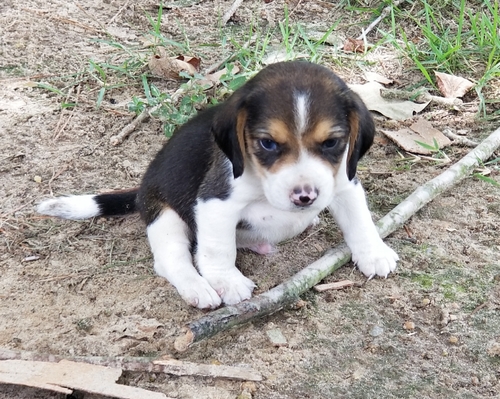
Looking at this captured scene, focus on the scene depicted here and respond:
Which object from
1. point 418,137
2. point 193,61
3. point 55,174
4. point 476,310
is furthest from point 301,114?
point 193,61

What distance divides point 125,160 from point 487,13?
3748 mm

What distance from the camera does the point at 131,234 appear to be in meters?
4.46

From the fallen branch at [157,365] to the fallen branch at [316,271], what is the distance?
16 centimetres

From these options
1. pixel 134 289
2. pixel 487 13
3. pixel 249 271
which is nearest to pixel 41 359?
pixel 134 289

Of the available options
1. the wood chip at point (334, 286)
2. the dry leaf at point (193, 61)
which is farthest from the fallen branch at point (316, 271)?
the dry leaf at point (193, 61)

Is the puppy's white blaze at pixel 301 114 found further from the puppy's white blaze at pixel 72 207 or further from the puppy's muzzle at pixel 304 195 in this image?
the puppy's white blaze at pixel 72 207

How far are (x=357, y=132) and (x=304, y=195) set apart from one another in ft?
1.70

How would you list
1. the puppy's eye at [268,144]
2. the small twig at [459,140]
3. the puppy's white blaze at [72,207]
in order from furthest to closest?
1. the small twig at [459,140]
2. the puppy's white blaze at [72,207]
3. the puppy's eye at [268,144]

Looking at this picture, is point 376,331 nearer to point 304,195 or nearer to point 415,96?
point 304,195

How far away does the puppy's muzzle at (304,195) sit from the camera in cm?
330

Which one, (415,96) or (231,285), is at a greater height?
(231,285)

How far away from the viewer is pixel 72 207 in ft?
14.6

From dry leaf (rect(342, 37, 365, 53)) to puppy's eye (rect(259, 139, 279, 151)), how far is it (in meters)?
3.14

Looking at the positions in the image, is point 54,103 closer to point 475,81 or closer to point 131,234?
point 131,234
